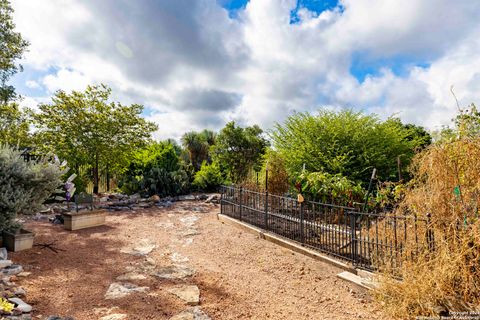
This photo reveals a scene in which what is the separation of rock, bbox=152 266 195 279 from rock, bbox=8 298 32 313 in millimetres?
1609

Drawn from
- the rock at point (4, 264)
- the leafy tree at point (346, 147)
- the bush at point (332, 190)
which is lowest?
the rock at point (4, 264)

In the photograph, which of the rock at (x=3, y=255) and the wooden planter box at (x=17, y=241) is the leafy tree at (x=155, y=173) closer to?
the wooden planter box at (x=17, y=241)

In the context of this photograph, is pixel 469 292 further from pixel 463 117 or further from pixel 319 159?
pixel 319 159

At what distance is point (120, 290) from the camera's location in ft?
11.4

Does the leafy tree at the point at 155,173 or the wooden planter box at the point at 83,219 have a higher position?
the leafy tree at the point at 155,173

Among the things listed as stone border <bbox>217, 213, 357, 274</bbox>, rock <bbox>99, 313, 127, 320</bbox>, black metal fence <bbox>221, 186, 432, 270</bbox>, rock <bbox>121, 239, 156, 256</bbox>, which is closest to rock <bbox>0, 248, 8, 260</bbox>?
rock <bbox>121, 239, 156, 256</bbox>

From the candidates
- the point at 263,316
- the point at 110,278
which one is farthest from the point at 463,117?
the point at 110,278

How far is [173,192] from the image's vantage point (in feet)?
39.6

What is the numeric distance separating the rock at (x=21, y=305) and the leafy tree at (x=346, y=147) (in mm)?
7600

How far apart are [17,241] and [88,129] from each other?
24.8 ft

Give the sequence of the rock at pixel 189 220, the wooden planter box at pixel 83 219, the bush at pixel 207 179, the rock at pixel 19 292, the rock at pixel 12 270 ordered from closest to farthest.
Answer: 1. the rock at pixel 19 292
2. the rock at pixel 12 270
3. the wooden planter box at pixel 83 219
4. the rock at pixel 189 220
5. the bush at pixel 207 179

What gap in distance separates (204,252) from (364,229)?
3.09 m

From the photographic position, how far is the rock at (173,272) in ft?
13.4

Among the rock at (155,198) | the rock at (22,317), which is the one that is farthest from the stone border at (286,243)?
the rock at (22,317)
